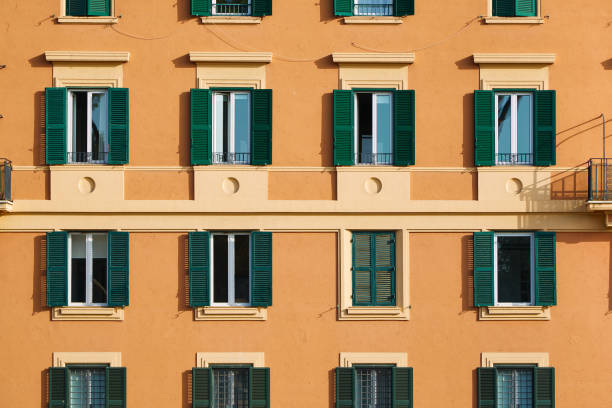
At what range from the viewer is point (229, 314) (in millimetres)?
15406

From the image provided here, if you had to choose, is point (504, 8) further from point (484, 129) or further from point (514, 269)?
point (514, 269)

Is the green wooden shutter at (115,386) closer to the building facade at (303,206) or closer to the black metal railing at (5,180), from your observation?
the building facade at (303,206)

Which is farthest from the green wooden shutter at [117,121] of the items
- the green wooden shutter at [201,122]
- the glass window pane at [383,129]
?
the glass window pane at [383,129]

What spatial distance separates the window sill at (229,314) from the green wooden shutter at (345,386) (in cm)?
196

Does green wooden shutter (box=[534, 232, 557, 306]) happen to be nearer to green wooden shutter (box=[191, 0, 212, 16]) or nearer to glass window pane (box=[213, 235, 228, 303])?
glass window pane (box=[213, 235, 228, 303])

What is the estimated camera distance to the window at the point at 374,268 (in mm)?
15609

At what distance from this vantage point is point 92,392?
15.6 meters

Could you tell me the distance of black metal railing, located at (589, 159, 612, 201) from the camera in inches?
601

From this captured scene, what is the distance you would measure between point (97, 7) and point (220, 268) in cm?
613

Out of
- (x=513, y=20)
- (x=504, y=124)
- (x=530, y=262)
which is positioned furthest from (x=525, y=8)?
(x=530, y=262)

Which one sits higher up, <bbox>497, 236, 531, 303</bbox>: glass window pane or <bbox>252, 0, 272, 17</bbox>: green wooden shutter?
<bbox>252, 0, 272, 17</bbox>: green wooden shutter

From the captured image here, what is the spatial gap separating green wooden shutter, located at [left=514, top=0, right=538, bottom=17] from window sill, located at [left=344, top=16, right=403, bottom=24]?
252cm

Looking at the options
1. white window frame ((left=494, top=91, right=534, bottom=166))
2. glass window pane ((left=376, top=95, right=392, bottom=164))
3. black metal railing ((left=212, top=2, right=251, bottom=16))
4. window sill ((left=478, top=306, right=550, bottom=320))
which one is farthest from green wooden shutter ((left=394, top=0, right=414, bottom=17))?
window sill ((left=478, top=306, right=550, bottom=320))

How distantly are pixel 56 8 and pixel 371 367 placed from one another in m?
10.1
